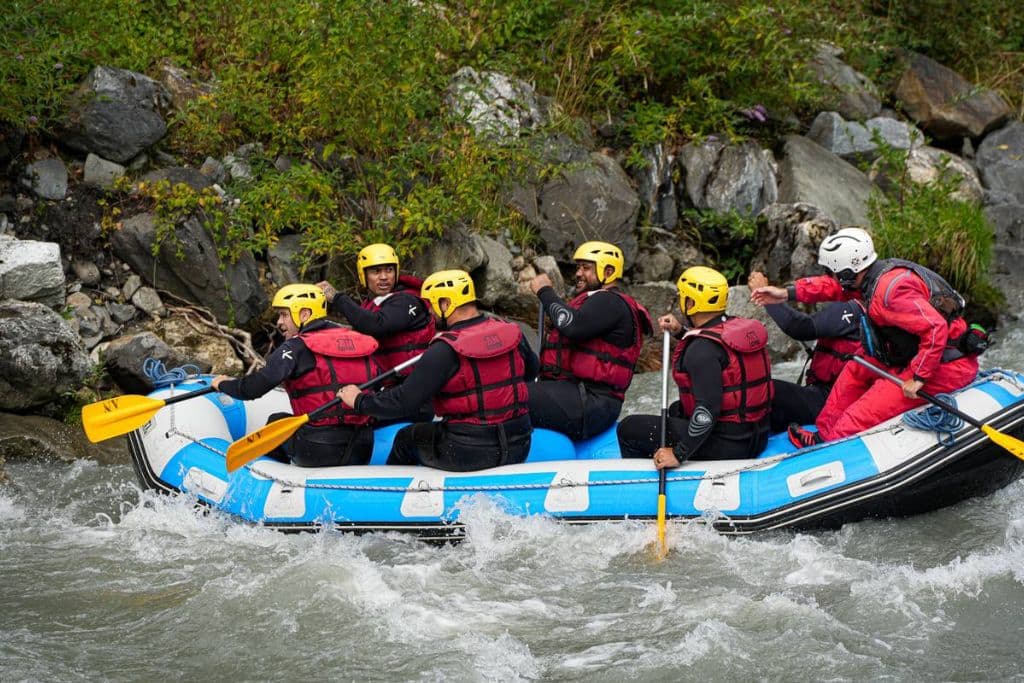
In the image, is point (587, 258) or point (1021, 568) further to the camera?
point (587, 258)

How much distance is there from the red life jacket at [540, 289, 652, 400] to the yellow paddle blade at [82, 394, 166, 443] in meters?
2.08

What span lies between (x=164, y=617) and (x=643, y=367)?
4873 millimetres

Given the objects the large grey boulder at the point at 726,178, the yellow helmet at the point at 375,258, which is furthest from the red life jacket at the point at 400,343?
the large grey boulder at the point at 726,178

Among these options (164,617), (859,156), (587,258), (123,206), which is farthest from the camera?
(859,156)

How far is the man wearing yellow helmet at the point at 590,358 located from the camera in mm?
5844

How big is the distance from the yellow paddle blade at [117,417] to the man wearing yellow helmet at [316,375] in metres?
0.38

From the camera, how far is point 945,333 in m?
5.24

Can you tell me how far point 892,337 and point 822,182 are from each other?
213 inches

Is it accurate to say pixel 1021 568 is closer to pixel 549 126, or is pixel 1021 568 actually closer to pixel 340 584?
pixel 340 584

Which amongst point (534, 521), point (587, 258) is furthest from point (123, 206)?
point (534, 521)

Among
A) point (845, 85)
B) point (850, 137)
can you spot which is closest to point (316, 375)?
point (850, 137)

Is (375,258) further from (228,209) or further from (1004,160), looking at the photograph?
(1004,160)

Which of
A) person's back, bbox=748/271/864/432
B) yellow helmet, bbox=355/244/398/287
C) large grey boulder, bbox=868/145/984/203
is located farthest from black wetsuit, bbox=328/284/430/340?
large grey boulder, bbox=868/145/984/203

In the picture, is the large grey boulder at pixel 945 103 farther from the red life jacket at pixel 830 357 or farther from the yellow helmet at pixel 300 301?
the yellow helmet at pixel 300 301
